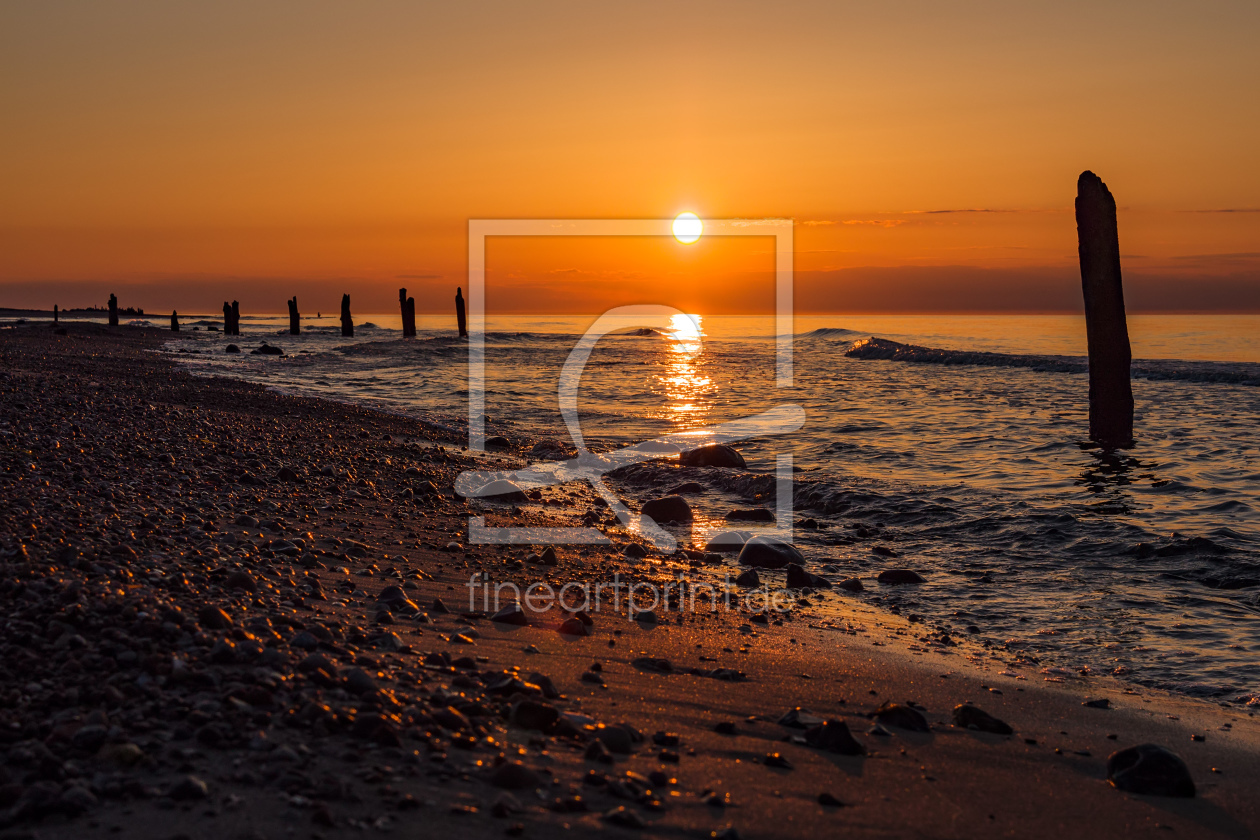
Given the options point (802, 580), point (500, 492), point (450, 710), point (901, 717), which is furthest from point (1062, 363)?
point (450, 710)

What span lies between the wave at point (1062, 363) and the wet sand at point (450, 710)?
60.1 ft

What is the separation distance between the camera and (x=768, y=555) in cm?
745

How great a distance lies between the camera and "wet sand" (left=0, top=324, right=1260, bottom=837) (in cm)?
264

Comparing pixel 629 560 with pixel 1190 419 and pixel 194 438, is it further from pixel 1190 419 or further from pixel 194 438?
pixel 1190 419

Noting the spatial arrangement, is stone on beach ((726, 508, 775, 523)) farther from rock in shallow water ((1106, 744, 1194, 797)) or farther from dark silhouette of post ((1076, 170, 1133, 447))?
dark silhouette of post ((1076, 170, 1133, 447))

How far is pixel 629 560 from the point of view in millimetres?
7301

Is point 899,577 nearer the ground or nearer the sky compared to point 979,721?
nearer the ground

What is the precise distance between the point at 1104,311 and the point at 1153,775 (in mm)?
10606

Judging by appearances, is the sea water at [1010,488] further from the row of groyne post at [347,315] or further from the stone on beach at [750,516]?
the row of groyne post at [347,315]

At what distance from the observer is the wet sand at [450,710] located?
8.66 ft

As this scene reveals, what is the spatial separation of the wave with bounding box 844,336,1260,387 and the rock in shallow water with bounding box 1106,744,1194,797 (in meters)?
18.8

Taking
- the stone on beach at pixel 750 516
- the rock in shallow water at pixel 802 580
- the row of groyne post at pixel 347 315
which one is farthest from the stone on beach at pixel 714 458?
the row of groyne post at pixel 347 315

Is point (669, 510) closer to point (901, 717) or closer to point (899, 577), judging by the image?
point (899, 577)

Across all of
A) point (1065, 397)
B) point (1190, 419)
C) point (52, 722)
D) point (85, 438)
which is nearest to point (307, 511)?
point (85, 438)
